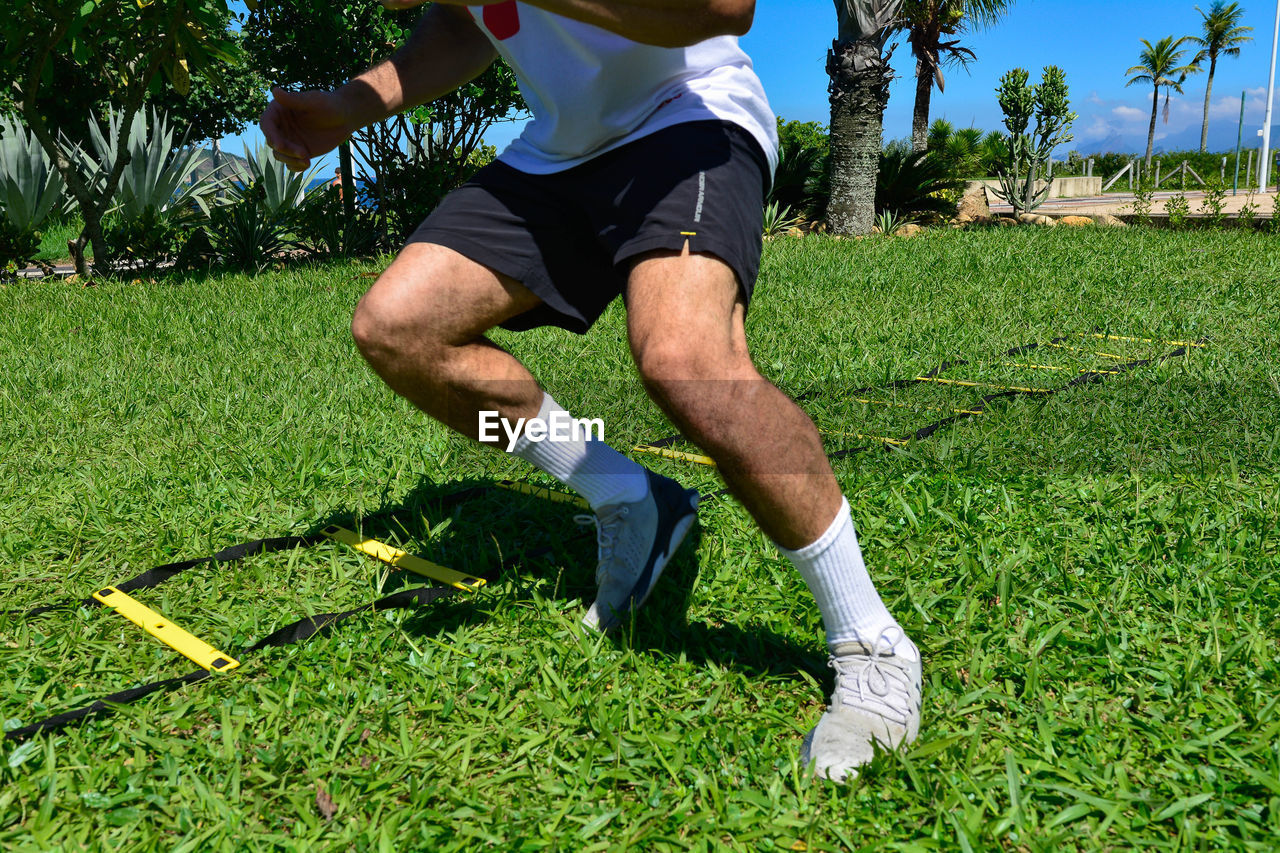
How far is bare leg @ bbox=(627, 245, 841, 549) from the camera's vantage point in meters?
1.59

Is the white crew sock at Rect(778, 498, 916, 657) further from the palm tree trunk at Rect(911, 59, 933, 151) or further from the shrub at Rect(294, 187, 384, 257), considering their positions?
the palm tree trunk at Rect(911, 59, 933, 151)

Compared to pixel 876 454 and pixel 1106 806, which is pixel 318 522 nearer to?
pixel 876 454

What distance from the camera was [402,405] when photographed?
12.9 feet

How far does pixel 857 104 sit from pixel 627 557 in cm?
948

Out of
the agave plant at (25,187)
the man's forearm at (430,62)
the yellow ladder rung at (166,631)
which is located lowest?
the yellow ladder rung at (166,631)

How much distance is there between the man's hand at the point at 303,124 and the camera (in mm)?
2121

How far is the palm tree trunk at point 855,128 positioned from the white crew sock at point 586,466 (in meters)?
9.35

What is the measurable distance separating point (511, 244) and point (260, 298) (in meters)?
5.24

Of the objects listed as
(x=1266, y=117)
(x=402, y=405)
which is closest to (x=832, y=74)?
(x=402, y=405)

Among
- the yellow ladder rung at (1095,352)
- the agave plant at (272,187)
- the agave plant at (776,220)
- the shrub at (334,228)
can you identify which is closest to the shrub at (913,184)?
the agave plant at (776,220)

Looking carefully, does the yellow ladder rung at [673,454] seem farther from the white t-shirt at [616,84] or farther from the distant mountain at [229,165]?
the distant mountain at [229,165]

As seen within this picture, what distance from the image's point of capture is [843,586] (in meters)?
1.71

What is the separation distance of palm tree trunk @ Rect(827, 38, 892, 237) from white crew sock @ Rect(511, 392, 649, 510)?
9.35 m

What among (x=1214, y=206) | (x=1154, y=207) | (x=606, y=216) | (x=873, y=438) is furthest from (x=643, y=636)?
(x=1154, y=207)
